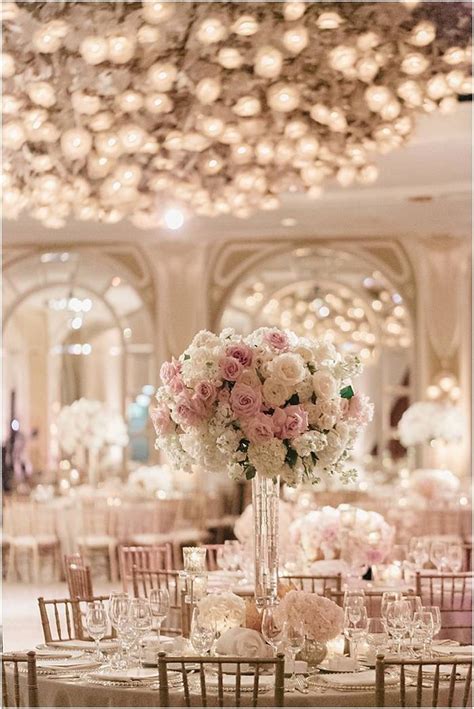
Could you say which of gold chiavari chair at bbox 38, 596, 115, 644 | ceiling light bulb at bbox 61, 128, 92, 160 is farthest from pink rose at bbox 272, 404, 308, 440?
ceiling light bulb at bbox 61, 128, 92, 160

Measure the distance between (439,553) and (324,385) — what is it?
2.66 metres

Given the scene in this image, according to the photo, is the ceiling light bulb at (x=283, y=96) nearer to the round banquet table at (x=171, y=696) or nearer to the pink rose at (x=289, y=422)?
the pink rose at (x=289, y=422)

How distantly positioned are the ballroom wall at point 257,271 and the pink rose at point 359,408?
10.3 m

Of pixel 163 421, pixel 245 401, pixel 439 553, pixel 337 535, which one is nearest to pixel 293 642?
pixel 245 401

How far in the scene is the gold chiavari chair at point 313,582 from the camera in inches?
241

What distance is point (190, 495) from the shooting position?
13.9m

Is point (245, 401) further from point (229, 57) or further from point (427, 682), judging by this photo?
point (229, 57)

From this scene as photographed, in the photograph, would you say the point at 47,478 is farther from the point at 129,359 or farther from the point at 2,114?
the point at 2,114

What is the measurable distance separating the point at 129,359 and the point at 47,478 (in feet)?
5.70

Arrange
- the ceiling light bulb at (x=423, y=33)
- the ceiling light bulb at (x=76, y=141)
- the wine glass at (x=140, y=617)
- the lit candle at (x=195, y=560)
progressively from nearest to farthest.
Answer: the wine glass at (x=140, y=617)
the lit candle at (x=195, y=560)
the ceiling light bulb at (x=423, y=33)
the ceiling light bulb at (x=76, y=141)

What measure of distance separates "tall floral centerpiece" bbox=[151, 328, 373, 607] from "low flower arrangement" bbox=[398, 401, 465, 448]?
391 inches

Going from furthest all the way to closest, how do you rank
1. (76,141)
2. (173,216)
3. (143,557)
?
1. (173,216)
2. (143,557)
3. (76,141)

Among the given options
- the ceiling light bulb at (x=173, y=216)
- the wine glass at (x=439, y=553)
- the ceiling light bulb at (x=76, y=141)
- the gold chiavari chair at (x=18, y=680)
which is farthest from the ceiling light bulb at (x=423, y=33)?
the gold chiavari chair at (x=18, y=680)

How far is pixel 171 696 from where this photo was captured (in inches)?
165
